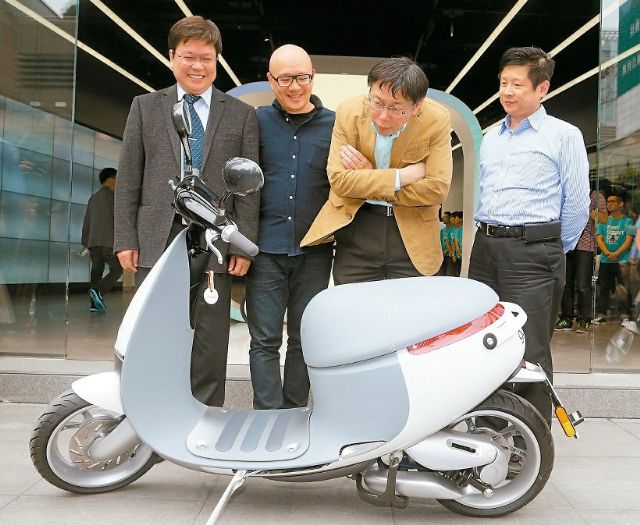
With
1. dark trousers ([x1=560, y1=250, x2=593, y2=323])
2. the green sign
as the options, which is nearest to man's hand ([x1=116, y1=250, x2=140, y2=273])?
the green sign

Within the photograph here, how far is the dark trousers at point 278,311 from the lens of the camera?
2801 millimetres

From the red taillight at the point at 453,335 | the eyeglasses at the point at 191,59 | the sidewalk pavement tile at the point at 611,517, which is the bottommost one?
the sidewalk pavement tile at the point at 611,517

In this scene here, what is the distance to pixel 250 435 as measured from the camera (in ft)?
7.34

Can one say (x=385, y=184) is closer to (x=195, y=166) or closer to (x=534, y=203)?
(x=534, y=203)

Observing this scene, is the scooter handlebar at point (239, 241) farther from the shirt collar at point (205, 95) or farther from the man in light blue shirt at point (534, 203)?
the man in light blue shirt at point (534, 203)

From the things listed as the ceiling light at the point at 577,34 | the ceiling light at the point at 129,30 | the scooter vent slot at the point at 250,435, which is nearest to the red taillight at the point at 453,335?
the scooter vent slot at the point at 250,435

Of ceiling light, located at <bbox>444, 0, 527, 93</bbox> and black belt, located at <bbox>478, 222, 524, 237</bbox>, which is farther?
ceiling light, located at <bbox>444, 0, 527, 93</bbox>

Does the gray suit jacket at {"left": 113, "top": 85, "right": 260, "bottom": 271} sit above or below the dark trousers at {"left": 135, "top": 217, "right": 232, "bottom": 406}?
above

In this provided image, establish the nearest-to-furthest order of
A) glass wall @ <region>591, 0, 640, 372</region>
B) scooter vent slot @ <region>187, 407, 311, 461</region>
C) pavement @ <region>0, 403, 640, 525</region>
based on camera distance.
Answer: scooter vent slot @ <region>187, 407, 311, 461</region> < pavement @ <region>0, 403, 640, 525</region> < glass wall @ <region>591, 0, 640, 372</region>

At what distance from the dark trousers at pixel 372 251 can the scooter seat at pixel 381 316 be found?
513 millimetres

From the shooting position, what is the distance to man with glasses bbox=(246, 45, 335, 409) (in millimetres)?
2814

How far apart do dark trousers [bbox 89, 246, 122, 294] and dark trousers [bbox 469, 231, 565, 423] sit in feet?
11.4

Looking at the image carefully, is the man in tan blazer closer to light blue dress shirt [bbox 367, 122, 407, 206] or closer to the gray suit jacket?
light blue dress shirt [bbox 367, 122, 407, 206]

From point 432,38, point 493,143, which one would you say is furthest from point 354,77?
point 493,143
